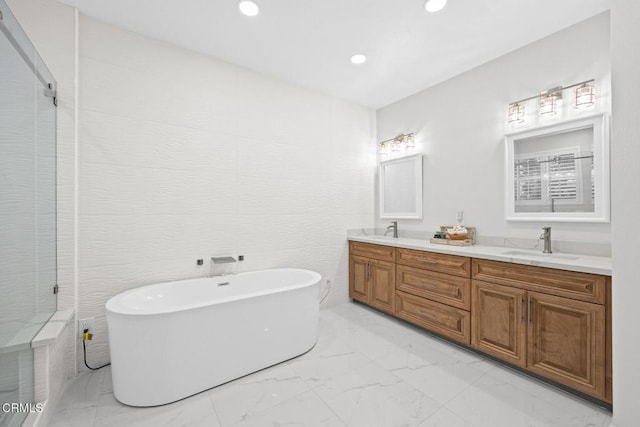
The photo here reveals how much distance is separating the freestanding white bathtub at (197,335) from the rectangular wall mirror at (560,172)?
1.94 m

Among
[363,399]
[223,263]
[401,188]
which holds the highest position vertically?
[401,188]

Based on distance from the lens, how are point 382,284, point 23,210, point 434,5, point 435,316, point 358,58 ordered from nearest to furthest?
point 23,210 → point 434,5 → point 435,316 → point 358,58 → point 382,284

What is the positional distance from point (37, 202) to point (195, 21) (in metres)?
1.65

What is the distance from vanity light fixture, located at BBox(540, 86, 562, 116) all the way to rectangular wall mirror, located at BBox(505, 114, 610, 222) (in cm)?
13

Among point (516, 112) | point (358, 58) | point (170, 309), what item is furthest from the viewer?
point (358, 58)

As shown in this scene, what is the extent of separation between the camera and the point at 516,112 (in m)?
2.32

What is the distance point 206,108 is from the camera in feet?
8.13

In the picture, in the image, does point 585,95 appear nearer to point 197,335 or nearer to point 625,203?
point 625,203

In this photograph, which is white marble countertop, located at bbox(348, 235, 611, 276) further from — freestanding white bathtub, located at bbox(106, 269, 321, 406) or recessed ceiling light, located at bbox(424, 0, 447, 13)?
recessed ceiling light, located at bbox(424, 0, 447, 13)

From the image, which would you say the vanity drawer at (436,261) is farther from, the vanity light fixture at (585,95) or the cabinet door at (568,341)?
the vanity light fixture at (585,95)

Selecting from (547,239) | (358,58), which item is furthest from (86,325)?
(547,239)

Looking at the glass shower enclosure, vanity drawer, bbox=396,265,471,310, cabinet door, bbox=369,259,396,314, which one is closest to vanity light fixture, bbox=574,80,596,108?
vanity drawer, bbox=396,265,471,310

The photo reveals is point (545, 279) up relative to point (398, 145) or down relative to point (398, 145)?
down

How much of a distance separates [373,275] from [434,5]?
8.16 ft
